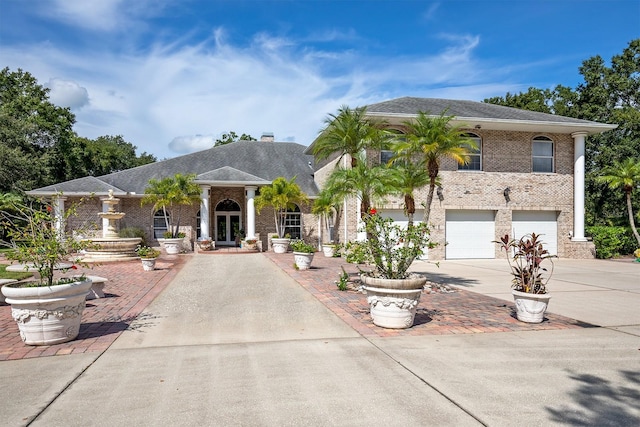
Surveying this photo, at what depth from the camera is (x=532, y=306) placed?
7.43m

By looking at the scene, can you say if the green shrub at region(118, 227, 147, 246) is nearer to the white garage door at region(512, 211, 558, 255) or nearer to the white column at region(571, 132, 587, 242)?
the white garage door at region(512, 211, 558, 255)

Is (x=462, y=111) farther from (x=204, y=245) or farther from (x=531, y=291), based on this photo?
(x=531, y=291)

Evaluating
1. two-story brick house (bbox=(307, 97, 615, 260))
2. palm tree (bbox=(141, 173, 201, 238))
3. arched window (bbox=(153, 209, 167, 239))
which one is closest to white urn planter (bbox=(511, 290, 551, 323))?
two-story brick house (bbox=(307, 97, 615, 260))

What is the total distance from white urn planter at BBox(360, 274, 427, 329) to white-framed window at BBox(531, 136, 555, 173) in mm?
17057

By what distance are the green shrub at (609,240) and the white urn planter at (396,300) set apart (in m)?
19.1

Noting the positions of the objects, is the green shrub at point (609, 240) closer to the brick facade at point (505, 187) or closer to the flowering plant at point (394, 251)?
the brick facade at point (505, 187)

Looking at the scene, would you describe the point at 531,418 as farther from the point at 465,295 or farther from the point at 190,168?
the point at 190,168

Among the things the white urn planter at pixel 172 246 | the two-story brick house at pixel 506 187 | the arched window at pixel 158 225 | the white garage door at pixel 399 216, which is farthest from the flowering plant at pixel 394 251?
the arched window at pixel 158 225

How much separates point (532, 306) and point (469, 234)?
13.7 meters

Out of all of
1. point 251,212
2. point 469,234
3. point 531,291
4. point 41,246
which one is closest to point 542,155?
point 469,234

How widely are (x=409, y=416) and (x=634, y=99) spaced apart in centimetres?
3687

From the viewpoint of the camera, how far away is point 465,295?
1042cm

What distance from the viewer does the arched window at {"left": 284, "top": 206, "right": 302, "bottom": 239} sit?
25.6m

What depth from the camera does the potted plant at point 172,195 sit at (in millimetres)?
22141
